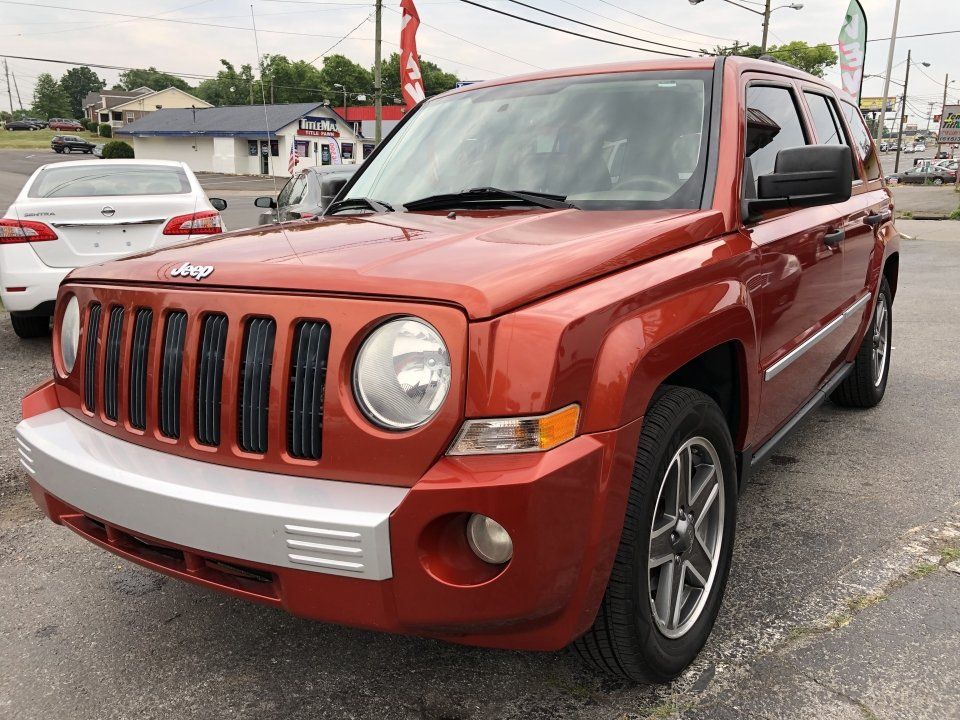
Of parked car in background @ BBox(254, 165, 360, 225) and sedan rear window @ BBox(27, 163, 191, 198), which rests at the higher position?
sedan rear window @ BBox(27, 163, 191, 198)

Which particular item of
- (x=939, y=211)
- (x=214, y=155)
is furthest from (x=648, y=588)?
(x=214, y=155)

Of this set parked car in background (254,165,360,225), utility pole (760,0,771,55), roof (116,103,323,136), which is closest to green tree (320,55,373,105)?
roof (116,103,323,136)

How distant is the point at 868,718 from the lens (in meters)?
2.22

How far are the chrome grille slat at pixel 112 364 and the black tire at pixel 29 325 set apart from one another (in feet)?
17.3

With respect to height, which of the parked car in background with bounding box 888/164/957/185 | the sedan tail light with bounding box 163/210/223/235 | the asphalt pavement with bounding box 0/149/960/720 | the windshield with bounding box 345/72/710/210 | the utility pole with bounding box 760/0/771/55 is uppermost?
the utility pole with bounding box 760/0/771/55

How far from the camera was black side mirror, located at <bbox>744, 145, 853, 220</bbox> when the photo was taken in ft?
9.07

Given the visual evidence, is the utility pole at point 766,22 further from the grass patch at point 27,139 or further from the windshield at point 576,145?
the grass patch at point 27,139

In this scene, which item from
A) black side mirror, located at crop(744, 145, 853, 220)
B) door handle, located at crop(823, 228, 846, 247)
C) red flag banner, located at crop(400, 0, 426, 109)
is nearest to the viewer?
black side mirror, located at crop(744, 145, 853, 220)

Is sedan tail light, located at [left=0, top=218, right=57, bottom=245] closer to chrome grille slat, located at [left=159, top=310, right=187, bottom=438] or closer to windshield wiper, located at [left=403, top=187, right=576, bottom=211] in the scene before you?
windshield wiper, located at [left=403, top=187, right=576, bottom=211]

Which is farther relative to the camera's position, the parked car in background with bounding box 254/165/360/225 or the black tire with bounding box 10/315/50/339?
the parked car in background with bounding box 254/165/360/225

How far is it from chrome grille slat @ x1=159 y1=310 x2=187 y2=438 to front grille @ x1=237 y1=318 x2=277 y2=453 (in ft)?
0.75

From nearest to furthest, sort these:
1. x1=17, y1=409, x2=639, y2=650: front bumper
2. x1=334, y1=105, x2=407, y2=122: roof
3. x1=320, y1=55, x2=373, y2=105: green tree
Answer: x1=17, y1=409, x2=639, y2=650: front bumper < x1=334, y1=105, x2=407, y2=122: roof < x1=320, y1=55, x2=373, y2=105: green tree

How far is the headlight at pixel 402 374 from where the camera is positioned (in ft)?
6.05

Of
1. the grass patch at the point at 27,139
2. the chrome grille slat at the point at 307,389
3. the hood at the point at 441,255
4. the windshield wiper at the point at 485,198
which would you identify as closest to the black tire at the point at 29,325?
the hood at the point at 441,255
